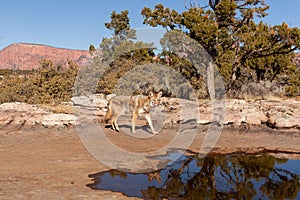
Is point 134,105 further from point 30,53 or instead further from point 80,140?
point 30,53

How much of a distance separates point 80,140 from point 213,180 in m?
6.11

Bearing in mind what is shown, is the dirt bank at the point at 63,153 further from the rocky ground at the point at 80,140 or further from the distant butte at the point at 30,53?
the distant butte at the point at 30,53

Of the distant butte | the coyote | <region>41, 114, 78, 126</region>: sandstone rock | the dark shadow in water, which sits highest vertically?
the distant butte

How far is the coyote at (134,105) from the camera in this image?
12625 mm

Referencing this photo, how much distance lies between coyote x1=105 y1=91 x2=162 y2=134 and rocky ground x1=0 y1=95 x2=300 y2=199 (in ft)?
2.10

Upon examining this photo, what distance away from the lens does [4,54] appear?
6609 inches

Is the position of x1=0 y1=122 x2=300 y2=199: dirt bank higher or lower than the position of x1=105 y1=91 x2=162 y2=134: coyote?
lower

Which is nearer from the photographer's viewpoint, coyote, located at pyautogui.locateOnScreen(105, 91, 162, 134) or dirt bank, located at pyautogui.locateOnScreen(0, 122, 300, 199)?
dirt bank, located at pyautogui.locateOnScreen(0, 122, 300, 199)

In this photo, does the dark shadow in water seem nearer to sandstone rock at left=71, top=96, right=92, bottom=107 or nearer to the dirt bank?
the dirt bank

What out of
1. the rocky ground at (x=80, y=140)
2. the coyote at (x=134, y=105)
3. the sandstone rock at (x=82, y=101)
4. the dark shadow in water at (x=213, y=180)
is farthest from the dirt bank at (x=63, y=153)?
the sandstone rock at (x=82, y=101)

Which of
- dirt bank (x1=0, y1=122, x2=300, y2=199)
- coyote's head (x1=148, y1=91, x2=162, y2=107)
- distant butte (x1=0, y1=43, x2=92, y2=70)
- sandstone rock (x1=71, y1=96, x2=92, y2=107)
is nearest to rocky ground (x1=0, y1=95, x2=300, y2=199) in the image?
dirt bank (x1=0, y1=122, x2=300, y2=199)

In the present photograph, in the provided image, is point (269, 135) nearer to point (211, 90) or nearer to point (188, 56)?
point (211, 90)

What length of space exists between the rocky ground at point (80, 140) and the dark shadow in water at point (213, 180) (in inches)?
20.5

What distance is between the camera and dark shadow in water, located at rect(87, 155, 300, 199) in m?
6.04
